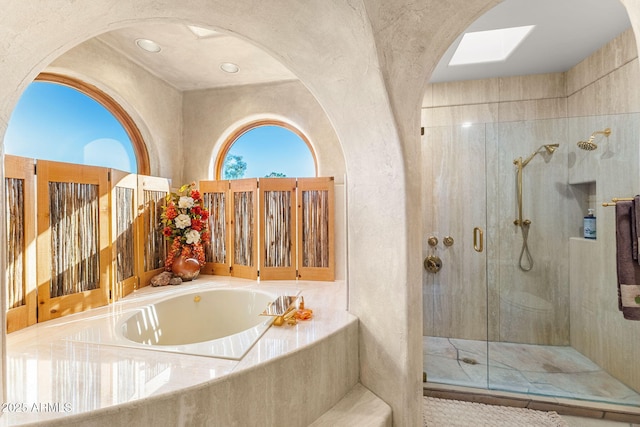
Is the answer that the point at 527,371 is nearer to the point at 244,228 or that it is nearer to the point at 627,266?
the point at 627,266

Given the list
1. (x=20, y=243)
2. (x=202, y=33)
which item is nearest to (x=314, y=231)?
(x=202, y=33)

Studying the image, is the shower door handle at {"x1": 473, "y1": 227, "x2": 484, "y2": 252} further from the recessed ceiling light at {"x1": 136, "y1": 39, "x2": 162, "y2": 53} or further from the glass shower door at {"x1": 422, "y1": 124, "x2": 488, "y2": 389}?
the recessed ceiling light at {"x1": 136, "y1": 39, "x2": 162, "y2": 53}

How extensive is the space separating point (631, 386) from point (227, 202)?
11.3 feet

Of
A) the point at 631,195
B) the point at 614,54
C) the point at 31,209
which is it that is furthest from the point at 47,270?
the point at 614,54

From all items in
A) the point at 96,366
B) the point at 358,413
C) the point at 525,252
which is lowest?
the point at 358,413

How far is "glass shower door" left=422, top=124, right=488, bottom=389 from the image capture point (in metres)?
2.53

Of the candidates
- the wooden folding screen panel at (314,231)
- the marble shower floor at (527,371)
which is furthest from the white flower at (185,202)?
the marble shower floor at (527,371)

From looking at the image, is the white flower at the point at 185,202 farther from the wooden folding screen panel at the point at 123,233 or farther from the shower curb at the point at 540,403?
the shower curb at the point at 540,403

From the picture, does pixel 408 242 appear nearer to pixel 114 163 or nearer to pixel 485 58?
pixel 485 58

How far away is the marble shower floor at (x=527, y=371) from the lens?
6.47 ft

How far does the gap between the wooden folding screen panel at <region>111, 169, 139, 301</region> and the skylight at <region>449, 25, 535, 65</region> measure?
2.88m

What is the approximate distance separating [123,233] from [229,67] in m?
1.74

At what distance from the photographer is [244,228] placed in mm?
2809

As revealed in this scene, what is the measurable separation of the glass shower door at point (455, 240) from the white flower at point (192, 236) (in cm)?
213
